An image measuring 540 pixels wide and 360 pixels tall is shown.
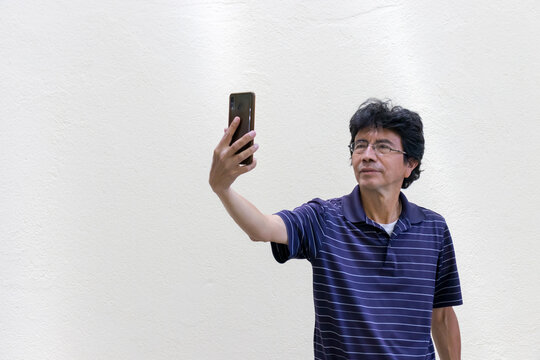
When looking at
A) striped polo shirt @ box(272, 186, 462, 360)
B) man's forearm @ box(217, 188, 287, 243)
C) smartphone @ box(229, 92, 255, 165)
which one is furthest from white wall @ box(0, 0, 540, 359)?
smartphone @ box(229, 92, 255, 165)

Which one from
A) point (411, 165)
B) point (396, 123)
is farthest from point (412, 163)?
point (396, 123)

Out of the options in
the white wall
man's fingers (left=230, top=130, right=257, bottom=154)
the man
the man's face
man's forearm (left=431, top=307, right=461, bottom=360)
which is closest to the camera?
man's fingers (left=230, top=130, right=257, bottom=154)

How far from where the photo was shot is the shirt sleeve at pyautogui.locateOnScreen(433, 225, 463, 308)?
1.44 metres

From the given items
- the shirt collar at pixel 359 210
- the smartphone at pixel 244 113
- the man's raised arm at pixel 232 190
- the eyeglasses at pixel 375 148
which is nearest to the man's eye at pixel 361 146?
the eyeglasses at pixel 375 148

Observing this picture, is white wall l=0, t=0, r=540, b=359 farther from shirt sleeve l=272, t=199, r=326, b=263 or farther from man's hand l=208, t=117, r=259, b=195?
man's hand l=208, t=117, r=259, b=195

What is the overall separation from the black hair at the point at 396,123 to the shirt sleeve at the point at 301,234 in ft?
0.89

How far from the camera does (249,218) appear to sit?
1161mm

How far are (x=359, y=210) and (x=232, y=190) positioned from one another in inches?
15.1

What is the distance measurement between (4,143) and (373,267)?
1393mm

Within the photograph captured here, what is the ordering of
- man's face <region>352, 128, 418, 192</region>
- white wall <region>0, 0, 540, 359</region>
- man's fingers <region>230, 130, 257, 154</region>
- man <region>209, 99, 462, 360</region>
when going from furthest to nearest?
1. white wall <region>0, 0, 540, 359</region>
2. man's face <region>352, 128, 418, 192</region>
3. man <region>209, 99, 462, 360</region>
4. man's fingers <region>230, 130, 257, 154</region>

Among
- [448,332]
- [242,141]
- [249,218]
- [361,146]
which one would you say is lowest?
[448,332]

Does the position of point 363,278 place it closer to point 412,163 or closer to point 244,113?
point 412,163

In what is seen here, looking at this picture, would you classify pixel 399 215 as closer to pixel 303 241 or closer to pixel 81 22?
pixel 303 241

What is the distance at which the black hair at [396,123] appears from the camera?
4.65ft
